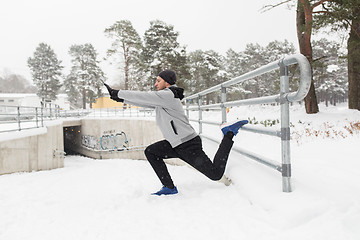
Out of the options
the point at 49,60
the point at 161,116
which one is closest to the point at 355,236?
the point at 161,116

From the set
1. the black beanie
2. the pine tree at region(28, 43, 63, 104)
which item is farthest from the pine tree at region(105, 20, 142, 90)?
the black beanie

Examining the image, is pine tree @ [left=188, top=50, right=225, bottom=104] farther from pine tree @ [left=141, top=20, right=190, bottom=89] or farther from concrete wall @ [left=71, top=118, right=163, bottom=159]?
concrete wall @ [left=71, top=118, right=163, bottom=159]

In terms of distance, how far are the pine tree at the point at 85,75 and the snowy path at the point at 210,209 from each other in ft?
123

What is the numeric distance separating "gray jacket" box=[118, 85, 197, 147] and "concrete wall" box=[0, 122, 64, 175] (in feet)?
22.9

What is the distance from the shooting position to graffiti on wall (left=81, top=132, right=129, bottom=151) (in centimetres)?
1634

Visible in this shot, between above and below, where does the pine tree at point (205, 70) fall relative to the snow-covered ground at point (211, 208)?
above

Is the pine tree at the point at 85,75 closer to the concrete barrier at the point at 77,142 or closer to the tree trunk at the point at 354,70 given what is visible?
the concrete barrier at the point at 77,142

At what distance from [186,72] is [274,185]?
998 inches

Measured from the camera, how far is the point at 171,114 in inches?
107

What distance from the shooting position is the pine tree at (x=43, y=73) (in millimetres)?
40438

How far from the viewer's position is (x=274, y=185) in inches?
89.5

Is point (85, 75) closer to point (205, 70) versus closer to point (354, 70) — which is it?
point (205, 70)

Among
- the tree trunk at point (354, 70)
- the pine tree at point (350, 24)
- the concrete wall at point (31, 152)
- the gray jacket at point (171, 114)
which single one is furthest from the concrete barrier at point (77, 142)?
the tree trunk at point (354, 70)

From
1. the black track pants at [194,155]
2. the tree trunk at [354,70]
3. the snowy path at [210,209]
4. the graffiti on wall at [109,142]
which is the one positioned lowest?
the graffiti on wall at [109,142]
